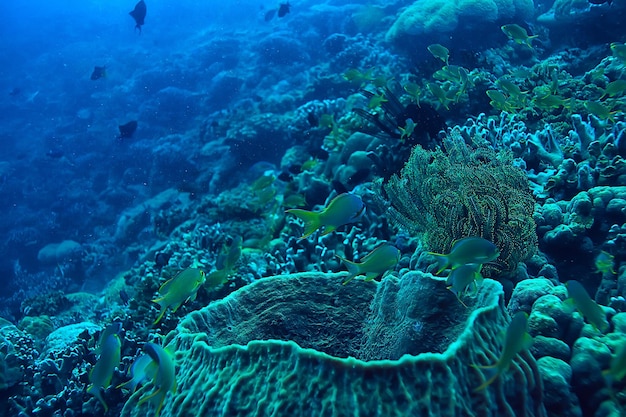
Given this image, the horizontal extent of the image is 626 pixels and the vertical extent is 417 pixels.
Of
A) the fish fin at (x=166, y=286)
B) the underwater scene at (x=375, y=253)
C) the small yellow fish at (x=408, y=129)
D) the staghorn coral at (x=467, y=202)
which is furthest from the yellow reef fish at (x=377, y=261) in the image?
the small yellow fish at (x=408, y=129)

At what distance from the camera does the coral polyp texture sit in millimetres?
1783

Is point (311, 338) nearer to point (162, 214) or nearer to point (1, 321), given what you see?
point (1, 321)

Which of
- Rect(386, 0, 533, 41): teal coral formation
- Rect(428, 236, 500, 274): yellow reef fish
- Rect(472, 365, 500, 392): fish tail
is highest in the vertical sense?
Rect(428, 236, 500, 274): yellow reef fish

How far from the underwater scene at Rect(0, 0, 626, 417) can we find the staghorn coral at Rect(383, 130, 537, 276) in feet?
0.08

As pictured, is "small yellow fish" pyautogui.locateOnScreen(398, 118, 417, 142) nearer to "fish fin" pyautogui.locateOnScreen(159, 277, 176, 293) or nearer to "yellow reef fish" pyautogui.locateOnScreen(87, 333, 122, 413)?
"fish fin" pyautogui.locateOnScreen(159, 277, 176, 293)

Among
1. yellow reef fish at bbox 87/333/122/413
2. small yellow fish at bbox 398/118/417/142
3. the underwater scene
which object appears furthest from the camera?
small yellow fish at bbox 398/118/417/142

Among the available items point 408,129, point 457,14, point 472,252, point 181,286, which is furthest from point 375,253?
point 457,14

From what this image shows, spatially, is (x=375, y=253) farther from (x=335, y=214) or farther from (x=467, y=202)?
(x=467, y=202)

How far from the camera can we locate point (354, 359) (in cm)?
185

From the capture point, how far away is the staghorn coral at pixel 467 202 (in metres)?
3.42

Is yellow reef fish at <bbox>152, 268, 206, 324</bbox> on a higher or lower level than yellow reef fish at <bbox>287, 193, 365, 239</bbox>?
lower

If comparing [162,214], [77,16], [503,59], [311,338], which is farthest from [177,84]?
[77,16]

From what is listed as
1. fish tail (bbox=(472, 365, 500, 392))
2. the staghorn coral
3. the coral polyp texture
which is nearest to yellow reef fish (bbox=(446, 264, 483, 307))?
the coral polyp texture

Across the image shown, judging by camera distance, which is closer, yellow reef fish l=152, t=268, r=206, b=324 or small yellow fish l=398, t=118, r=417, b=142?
yellow reef fish l=152, t=268, r=206, b=324
